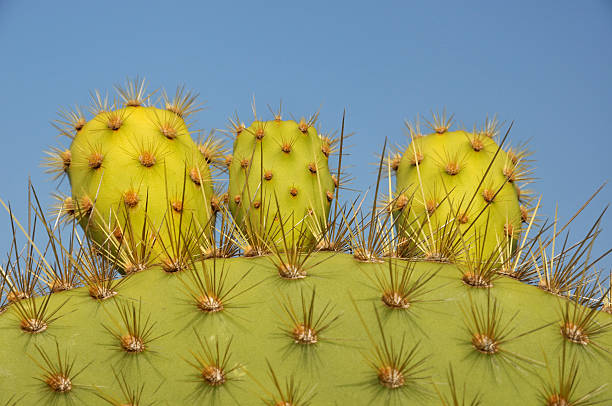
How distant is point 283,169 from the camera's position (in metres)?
2.48

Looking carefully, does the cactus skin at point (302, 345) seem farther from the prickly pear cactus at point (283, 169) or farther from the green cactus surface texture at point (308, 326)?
the prickly pear cactus at point (283, 169)

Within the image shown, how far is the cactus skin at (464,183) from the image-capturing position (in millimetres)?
2383

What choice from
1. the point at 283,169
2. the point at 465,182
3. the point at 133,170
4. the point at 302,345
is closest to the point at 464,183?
the point at 465,182

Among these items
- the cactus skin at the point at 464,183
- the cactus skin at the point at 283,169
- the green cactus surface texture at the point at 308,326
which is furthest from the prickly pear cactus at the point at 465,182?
the green cactus surface texture at the point at 308,326

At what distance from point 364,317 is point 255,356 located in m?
0.25

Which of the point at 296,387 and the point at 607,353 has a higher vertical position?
the point at 607,353

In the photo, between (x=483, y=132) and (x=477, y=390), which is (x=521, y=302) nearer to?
(x=477, y=390)

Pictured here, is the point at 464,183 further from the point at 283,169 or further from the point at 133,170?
the point at 133,170

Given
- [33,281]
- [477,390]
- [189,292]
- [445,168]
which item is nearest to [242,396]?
[189,292]

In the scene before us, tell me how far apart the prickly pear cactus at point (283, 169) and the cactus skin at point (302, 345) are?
3.05ft

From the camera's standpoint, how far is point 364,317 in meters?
1.34

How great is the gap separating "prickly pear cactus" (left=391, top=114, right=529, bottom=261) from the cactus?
828 mm

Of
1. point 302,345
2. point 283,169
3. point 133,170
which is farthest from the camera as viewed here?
point 283,169

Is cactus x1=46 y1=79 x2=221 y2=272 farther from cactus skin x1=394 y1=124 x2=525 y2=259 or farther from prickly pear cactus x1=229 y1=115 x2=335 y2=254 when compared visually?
cactus skin x1=394 y1=124 x2=525 y2=259
